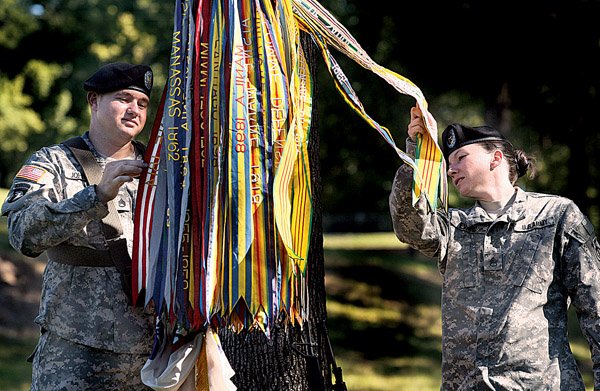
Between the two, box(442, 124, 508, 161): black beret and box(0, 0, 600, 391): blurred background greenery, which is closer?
→ box(442, 124, 508, 161): black beret

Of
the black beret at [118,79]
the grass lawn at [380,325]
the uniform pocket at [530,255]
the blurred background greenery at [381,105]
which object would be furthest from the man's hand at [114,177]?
the grass lawn at [380,325]

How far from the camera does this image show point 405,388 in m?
9.51

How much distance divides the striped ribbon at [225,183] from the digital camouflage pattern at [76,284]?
0.57ft

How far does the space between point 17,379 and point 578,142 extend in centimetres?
659

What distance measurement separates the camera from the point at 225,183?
294cm

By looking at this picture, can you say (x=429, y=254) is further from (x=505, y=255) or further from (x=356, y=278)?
(x=356, y=278)

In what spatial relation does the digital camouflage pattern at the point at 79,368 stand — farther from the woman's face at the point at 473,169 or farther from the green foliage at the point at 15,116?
the green foliage at the point at 15,116

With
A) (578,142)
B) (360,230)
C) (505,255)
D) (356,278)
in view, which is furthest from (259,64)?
A: (360,230)

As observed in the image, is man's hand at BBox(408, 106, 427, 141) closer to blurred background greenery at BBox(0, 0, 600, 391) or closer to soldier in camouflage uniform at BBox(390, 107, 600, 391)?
soldier in camouflage uniform at BBox(390, 107, 600, 391)

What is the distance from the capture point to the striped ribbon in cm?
292

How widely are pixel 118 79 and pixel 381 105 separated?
29.7 feet

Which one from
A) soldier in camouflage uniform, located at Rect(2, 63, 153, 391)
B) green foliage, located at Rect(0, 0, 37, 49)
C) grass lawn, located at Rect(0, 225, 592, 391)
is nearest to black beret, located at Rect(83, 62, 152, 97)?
soldier in camouflage uniform, located at Rect(2, 63, 153, 391)

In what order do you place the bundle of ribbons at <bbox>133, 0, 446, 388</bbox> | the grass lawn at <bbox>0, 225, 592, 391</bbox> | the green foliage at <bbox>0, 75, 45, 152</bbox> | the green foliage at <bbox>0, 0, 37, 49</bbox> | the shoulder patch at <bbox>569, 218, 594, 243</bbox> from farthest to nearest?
the green foliage at <bbox>0, 75, 45, 152</bbox> → the green foliage at <bbox>0, 0, 37, 49</bbox> → the grass lawn at <bbox>0, 225, 592, 391</bbox> → the shoulder patch at <bbox>569, 218, 594, 243</bbox> → the bundle of ribbons at <bbox>133, 0, 446, 388</bbox>

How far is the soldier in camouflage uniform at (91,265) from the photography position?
3059mm
